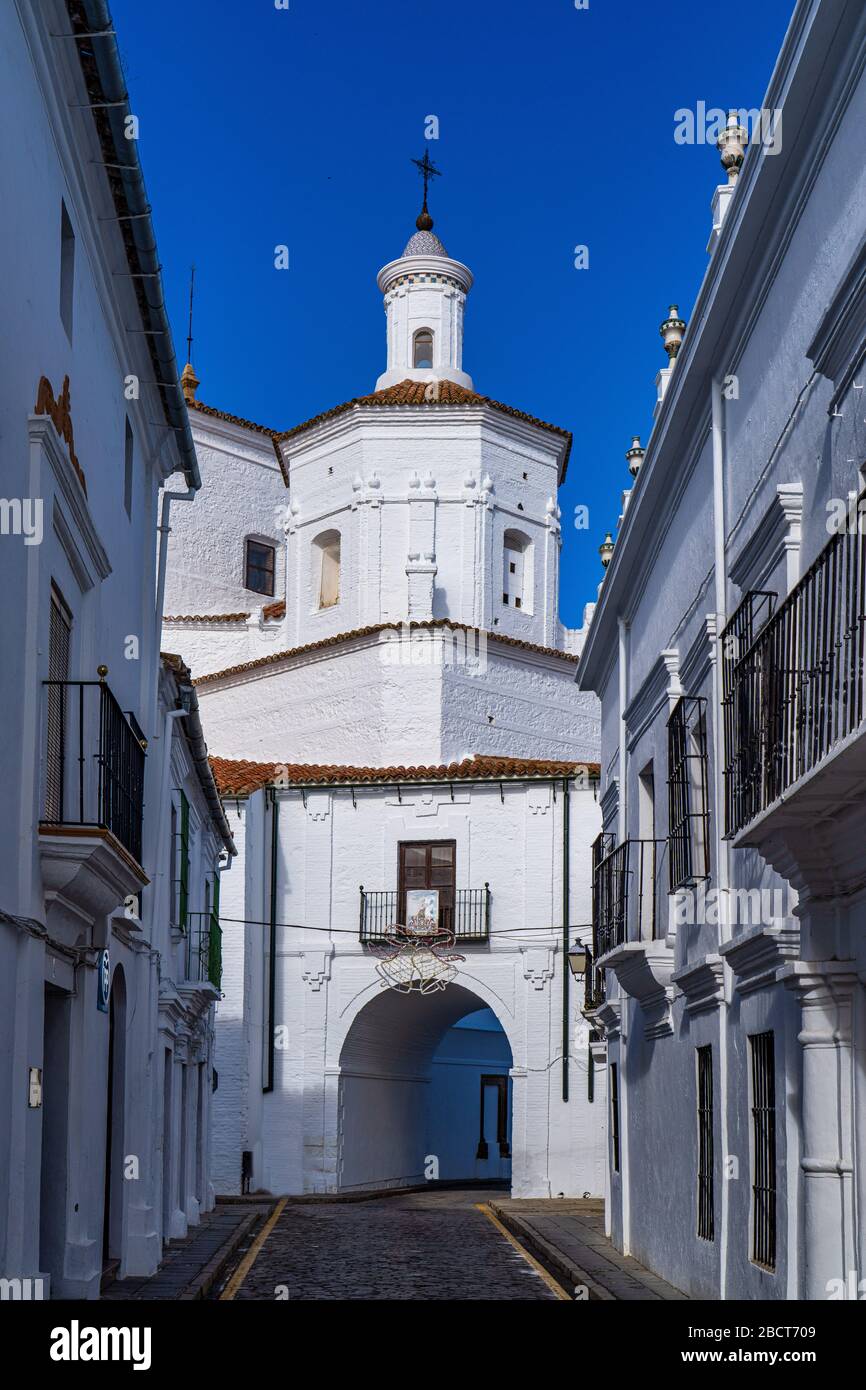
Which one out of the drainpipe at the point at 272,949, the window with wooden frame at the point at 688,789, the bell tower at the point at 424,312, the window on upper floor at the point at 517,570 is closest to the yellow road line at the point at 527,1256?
the window with wooden frame at the point at 688,789

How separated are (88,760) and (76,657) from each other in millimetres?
959

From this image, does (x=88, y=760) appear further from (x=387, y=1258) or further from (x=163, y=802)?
(x=387, y=1258)

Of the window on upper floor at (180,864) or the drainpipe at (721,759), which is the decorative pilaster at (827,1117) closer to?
the drainpipe at (721,759)

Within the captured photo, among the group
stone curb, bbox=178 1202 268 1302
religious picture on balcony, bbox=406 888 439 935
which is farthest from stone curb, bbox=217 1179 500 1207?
stone curb, bbox=178 1202 268 1302

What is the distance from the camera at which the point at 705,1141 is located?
11828 mm

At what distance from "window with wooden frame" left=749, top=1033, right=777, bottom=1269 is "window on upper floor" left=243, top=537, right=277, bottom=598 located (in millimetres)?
28163

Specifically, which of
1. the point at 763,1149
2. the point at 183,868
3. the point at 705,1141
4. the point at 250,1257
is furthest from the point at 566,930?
the point at 763,1149

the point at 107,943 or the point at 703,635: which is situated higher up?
the point at 703,635

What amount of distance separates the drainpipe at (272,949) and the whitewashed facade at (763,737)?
13190 mm

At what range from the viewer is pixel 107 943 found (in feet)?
38.4

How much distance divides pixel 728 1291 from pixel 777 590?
172 inches
